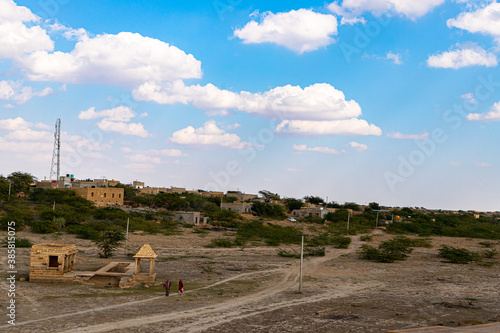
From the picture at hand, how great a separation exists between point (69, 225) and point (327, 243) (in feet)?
121

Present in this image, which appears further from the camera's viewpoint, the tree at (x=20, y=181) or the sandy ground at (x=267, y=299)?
the tree at (x=20, y=181)

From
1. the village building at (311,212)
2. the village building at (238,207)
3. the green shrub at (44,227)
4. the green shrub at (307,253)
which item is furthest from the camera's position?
the village building at (311,212)

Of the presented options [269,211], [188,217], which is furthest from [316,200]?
[188,217]

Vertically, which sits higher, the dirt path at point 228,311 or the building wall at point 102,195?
the building wall at point 102,195

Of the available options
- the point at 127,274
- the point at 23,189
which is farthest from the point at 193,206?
the point at 127,274

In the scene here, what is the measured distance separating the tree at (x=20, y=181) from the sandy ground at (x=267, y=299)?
62.4m

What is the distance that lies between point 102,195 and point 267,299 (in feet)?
234

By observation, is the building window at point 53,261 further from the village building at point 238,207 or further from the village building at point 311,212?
the village building at point 311,212

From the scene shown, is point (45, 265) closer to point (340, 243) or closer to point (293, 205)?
point (340, 243)

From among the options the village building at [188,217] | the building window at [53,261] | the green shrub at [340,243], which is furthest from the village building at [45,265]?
the village building at [188,217]

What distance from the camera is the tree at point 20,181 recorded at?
96.0m

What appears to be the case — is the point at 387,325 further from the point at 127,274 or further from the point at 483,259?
the point at 483,259

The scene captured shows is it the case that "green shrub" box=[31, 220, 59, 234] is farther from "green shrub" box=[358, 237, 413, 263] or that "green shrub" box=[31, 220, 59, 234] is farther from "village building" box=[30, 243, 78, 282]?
"green shrub" box=[358, 237, 413, 263]

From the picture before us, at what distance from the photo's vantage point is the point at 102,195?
295 feet
